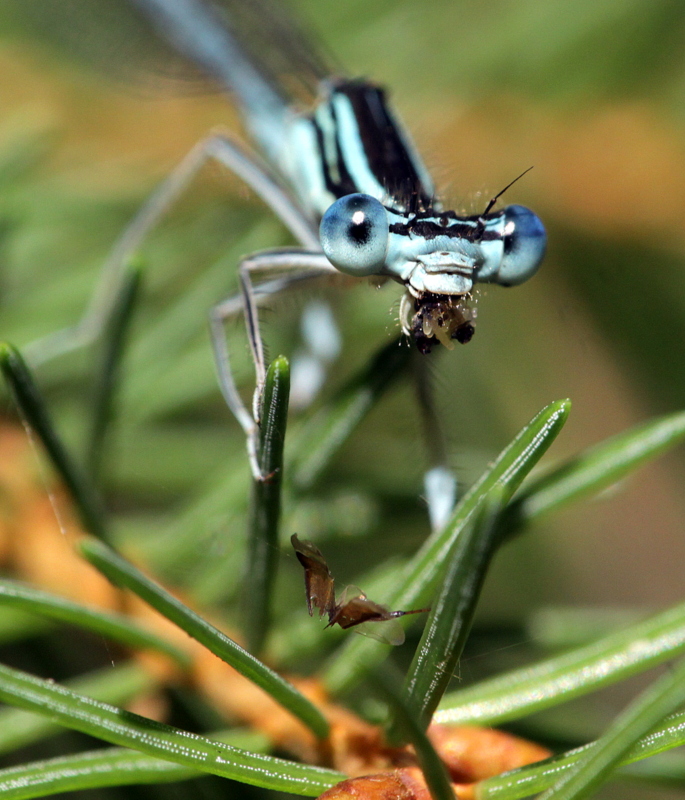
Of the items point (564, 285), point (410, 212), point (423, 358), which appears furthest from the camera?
point (564, 285)

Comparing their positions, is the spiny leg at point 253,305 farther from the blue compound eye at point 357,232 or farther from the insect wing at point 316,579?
the insect wing at point 316,579

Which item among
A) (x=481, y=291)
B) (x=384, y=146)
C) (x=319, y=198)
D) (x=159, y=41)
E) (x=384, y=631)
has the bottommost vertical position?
(x=384, y=631)

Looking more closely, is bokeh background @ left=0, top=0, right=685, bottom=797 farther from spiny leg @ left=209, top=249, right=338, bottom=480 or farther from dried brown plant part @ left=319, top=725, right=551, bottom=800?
dried brown plant part @ left=319, top=725, right=551, bottom=800

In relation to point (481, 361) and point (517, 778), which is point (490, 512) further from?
point (481, 361)

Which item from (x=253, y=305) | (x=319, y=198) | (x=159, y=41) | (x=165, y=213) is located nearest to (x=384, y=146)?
(x=319, y=198)

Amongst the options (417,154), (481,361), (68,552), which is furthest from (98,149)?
(68,552)

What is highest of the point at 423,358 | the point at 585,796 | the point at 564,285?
the point at 564,285

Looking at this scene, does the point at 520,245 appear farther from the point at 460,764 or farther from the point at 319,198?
the point at 460,764
